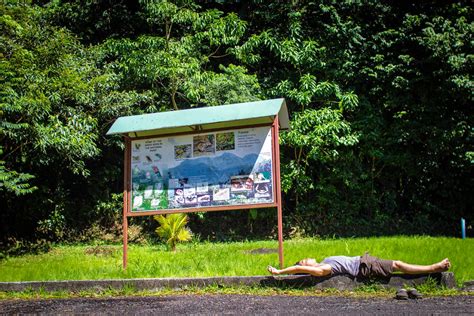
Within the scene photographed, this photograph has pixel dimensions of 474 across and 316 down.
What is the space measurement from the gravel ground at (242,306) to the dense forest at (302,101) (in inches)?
307

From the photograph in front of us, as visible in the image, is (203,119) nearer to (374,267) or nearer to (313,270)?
(313,270)

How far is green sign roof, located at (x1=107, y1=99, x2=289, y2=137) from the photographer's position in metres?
8.12

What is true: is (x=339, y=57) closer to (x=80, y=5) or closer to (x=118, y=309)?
(x=80, y=5)

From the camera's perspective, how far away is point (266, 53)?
17.8m

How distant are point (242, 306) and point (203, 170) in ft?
10.0

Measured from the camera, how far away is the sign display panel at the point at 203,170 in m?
8.23

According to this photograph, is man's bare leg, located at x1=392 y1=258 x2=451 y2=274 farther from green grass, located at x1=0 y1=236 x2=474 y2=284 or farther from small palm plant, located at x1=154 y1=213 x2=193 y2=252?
small palm plant, located at x1=154 y1=213 x2=193 y2=252

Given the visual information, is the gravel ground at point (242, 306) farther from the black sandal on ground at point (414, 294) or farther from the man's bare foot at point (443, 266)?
the man's bare foot at point (443, 266)

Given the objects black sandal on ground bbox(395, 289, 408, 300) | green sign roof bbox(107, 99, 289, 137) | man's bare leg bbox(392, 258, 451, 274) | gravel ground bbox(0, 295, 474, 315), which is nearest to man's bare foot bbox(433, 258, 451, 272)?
man's bare leg bbox(392, 258, 451, 274)

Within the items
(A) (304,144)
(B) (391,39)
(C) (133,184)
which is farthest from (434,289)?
(B) (391,39)

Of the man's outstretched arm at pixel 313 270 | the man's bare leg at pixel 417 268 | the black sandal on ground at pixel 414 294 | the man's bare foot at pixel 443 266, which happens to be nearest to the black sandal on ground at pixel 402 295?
the black sandal on ground at pixel 414 294

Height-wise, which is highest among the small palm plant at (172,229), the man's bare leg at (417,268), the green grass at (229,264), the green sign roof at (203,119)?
the green sign roof at (203,119)

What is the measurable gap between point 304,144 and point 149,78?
Answer: 495 cm

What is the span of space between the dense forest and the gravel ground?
781cm
